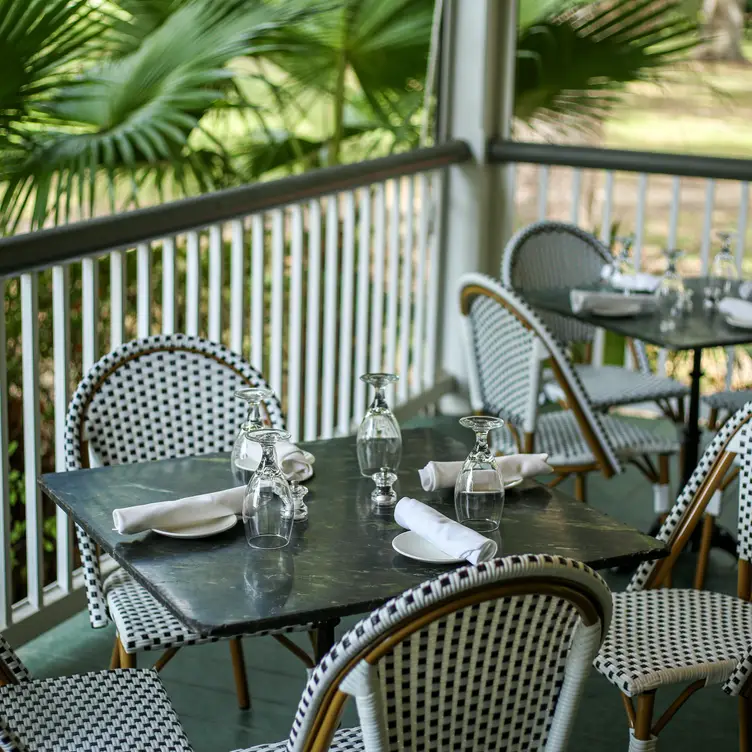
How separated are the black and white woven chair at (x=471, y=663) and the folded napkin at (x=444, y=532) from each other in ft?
0.68

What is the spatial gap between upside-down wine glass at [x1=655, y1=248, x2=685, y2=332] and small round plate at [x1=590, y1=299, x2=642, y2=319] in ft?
0.29

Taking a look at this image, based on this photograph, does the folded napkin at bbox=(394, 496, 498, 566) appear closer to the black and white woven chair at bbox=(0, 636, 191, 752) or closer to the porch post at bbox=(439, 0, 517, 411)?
the black and white woven chair at bbox=(0, 636, 191, 752)

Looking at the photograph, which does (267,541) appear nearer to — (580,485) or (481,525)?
(481,525)

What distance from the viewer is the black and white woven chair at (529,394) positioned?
9.70ft

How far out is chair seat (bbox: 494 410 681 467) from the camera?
3.08 metres

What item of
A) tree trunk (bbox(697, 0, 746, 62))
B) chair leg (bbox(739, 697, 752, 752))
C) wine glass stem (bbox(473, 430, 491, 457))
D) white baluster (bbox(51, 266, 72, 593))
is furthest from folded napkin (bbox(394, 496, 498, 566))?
tree trunk (bbox(697, 0, 746, 62))

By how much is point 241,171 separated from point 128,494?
3151mm

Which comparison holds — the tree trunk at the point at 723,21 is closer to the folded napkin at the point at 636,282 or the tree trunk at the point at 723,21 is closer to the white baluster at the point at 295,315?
the folded napkin at the point at 636,282

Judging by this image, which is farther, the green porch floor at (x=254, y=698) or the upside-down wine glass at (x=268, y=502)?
the green porch floor at (x=254, y=698)

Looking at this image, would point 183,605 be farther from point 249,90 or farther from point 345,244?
point 249,90

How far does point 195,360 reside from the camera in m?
2.46

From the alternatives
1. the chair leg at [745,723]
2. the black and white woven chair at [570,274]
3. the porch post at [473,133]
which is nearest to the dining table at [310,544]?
the chair leg at [745,723]

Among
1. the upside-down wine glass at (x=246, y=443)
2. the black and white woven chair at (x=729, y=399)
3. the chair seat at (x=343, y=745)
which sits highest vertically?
the upside-down wine glass at (x=246, y=443)

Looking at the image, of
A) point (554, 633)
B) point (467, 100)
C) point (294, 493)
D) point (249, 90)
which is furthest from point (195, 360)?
point (249, 90)
